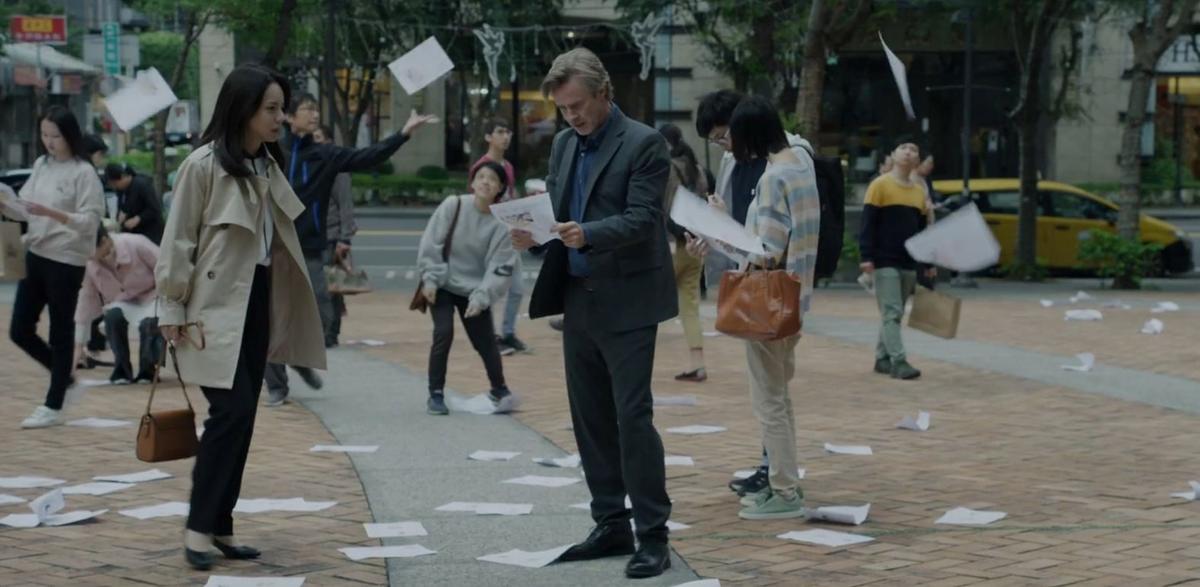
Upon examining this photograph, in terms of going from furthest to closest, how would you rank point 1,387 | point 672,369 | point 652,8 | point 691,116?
point 691,116
point 652,8
point 672,369
point 1,387

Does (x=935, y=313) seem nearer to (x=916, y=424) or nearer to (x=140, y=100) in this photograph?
(x=916, y=424)

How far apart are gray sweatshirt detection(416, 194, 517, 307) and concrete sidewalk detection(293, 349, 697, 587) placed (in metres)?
0.75

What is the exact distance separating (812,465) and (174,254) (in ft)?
11.7

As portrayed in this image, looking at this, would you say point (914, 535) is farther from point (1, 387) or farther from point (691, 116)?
point (691, 116)

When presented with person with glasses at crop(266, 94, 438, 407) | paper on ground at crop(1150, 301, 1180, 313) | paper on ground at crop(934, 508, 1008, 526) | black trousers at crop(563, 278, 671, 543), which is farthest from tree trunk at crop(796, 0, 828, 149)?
black trousers at crop(563, 278, 671, 543)

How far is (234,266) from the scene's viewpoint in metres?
6.13

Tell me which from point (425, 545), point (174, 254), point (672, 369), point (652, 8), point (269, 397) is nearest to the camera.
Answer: point (174, 254)

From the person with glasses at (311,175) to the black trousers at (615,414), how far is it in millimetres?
2587

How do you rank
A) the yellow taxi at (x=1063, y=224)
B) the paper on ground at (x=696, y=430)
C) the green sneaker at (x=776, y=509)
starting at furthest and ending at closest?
the yellow taxi at (x=1063, y=224) → the paper on ground at (x=696, y=430) → the green sneaker at (x=776, y=509)

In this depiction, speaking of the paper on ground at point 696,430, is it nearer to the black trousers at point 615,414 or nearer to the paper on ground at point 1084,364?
the black trousers at point 615,414

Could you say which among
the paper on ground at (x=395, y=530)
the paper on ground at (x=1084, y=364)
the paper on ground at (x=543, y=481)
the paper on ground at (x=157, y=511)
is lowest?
the paper on ground at (x=1084, y=364)

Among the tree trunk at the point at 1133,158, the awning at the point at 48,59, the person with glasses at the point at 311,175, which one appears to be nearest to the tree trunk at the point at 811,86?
A: the tree trunk at the point at 1133,158

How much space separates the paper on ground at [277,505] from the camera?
7316 millimetres

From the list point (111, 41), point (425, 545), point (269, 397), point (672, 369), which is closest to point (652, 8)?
point (111, 41)
